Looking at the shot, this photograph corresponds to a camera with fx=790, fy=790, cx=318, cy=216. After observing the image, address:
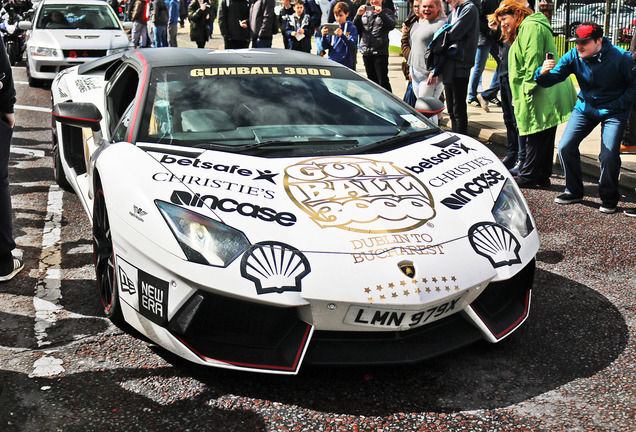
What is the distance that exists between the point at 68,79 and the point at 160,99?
268 centimetres

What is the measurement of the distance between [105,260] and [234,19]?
10.7 m

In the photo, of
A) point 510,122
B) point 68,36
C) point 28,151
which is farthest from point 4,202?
point 68,36

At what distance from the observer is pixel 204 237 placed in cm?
331

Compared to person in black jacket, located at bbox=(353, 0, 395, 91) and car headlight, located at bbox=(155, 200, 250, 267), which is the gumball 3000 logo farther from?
person in black jacket, located at bbox=(353, 0, 395, 91)

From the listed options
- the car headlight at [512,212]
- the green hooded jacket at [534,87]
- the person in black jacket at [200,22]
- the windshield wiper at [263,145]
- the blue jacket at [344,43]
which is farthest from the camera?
the person in black jacket at [200,22]

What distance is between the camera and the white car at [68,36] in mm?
13352

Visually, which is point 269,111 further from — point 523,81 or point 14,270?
point 523,81

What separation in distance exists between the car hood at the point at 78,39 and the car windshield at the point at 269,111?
30.8ft

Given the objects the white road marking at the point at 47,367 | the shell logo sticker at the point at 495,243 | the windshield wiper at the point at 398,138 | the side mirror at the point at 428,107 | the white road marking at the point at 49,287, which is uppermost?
the side mirror at the point at 428,107

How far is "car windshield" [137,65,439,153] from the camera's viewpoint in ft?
13.8

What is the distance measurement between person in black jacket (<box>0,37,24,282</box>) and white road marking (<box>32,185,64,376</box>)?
208mm

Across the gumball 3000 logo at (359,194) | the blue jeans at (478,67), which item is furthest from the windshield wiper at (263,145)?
the blue jeans at (478,67)

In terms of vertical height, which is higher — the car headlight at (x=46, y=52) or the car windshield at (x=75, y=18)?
the car windshield at (x=75, y=18)

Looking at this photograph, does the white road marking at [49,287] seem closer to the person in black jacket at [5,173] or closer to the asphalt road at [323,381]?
the asphalt road at [323,381]
